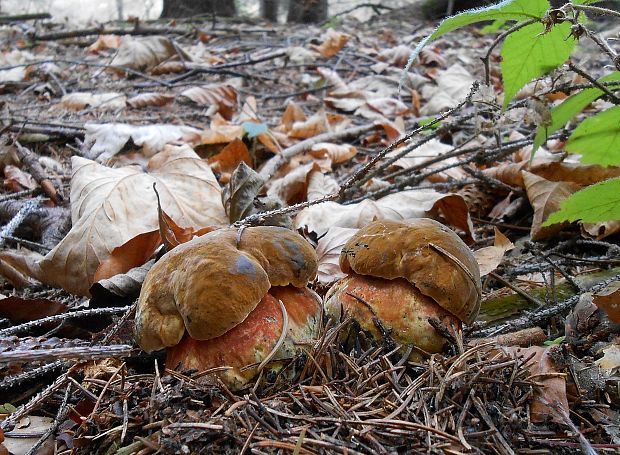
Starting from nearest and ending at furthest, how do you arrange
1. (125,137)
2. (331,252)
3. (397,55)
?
(331,252), (125,137), (397,55)

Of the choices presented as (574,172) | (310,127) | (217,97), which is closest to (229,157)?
(310,127)

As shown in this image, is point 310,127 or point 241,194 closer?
point 241,194

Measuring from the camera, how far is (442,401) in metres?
1.23

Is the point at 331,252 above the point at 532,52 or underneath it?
underneath

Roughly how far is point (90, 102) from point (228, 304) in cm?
346

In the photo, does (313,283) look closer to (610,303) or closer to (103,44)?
(610,303)

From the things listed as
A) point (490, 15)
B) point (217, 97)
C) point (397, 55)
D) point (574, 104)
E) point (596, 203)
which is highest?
point (490, 15)

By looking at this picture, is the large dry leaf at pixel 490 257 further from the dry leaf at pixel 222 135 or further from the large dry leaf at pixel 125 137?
the large dry leaf at pixel 125 137

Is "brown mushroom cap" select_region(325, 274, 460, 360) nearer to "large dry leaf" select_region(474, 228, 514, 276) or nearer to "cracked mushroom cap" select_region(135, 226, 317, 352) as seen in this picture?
"cracked mushroom cap" select_region(135, 226, 317, 352)

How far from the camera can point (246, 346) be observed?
130 centimetres

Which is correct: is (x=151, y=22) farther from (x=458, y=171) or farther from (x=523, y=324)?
(x=523, y=324)

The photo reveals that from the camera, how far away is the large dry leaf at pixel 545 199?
214 cm

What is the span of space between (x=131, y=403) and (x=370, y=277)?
686 millimetres

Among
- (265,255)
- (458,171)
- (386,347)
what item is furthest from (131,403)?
(458,171)
